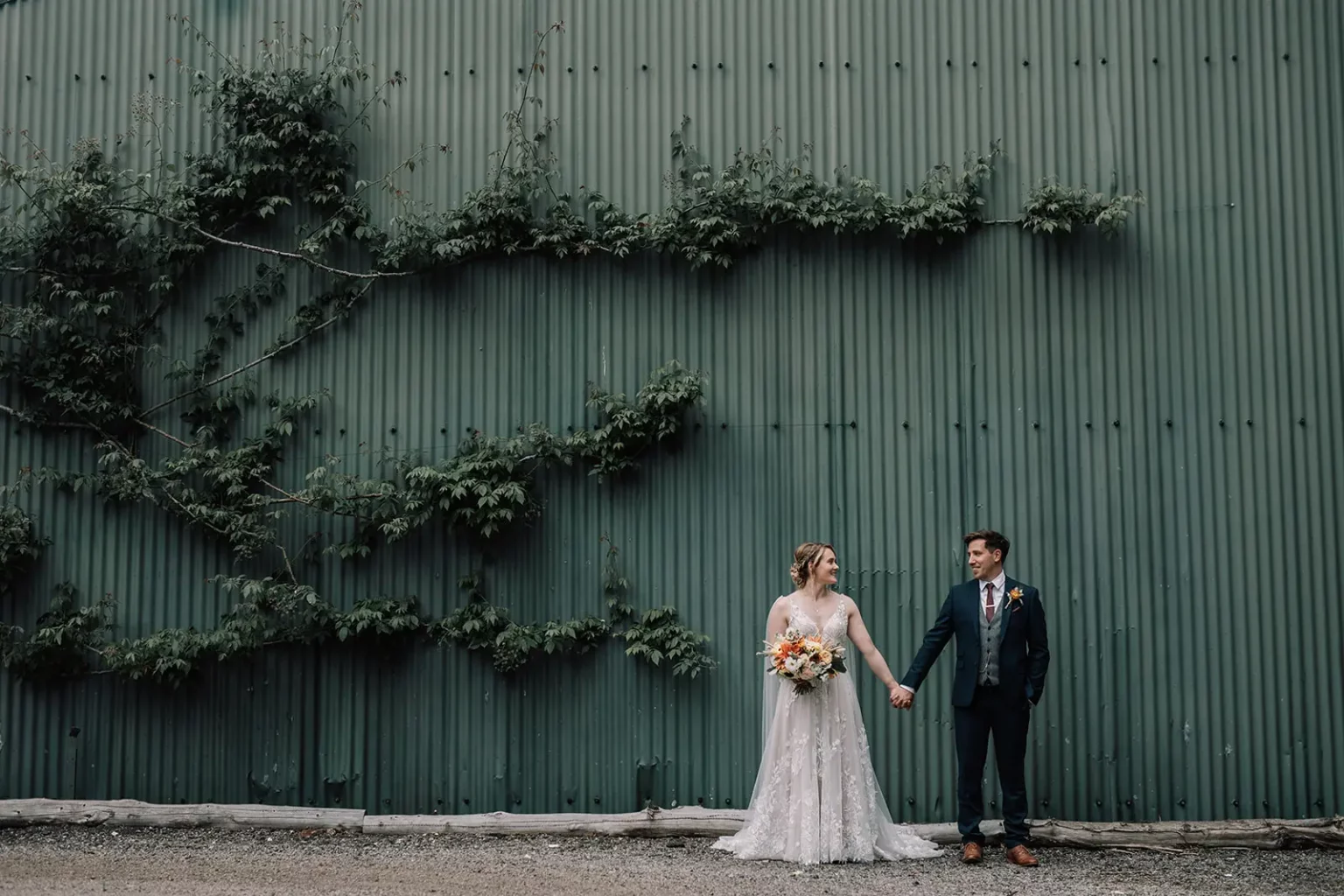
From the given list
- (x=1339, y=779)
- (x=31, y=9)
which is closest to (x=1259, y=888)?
(x=1339, y=779)

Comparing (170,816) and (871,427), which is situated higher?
(871,427)

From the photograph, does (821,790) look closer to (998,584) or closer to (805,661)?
(805,661)

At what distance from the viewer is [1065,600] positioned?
9117 millimetres

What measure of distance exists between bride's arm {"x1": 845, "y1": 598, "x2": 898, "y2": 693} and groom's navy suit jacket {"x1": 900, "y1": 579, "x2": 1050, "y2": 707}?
0.42 ft

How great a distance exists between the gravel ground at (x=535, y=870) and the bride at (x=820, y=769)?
193mm

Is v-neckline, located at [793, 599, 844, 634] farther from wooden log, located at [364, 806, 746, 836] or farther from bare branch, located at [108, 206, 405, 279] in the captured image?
bare branch, located at [108, 206, 405, 279]

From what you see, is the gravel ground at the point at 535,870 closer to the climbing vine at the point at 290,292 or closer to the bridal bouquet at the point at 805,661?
the bridal bouquet at the point at 805,661

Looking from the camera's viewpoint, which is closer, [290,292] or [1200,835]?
[1200,835]

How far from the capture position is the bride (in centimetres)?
806

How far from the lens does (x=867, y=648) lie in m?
8.36

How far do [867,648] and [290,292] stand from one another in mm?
5226

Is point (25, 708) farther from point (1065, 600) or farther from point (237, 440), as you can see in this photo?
point (1065, 600)

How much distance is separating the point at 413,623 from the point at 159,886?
2554mm

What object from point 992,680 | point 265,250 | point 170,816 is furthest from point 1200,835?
point 265,250
